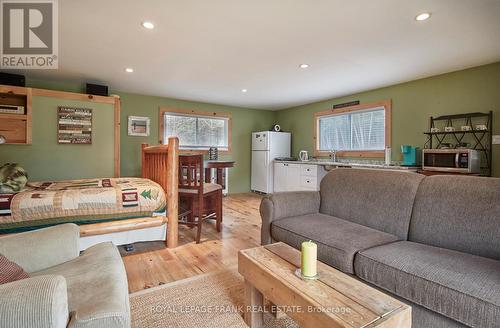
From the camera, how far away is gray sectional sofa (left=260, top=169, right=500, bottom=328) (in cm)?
112

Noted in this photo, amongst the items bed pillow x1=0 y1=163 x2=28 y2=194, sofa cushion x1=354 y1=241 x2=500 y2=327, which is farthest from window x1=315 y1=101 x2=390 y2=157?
bed pillow x1=0 y1=163 x2=28 y2=194

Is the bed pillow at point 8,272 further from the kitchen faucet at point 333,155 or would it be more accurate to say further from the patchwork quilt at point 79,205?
the kitchen faucet at point 333,155

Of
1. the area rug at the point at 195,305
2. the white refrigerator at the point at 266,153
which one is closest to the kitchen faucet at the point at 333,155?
the white refrigerator at the point at 266,153

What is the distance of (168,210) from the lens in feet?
8.84

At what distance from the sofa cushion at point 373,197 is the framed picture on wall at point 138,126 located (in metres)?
3.88

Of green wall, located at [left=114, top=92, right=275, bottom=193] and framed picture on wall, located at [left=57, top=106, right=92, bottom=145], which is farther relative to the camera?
green wall, located at [left=114, top=92, right=275, bottom=193]

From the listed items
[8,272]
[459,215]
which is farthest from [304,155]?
[8,272]

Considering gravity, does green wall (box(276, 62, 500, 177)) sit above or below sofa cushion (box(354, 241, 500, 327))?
above

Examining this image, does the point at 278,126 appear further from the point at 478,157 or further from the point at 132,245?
the point at 132,245

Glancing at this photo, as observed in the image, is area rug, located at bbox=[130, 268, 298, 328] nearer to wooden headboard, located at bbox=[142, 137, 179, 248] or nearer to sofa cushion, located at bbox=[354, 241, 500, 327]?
sofa cushion, located at bbox=[354, 241, 500, 327]

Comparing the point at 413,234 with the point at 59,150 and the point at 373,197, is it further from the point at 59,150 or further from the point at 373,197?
the point at 59,150

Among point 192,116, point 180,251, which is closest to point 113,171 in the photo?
point 192,116

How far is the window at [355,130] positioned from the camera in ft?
14.4

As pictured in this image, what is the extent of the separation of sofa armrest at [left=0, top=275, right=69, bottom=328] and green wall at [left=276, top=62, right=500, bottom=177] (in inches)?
174
